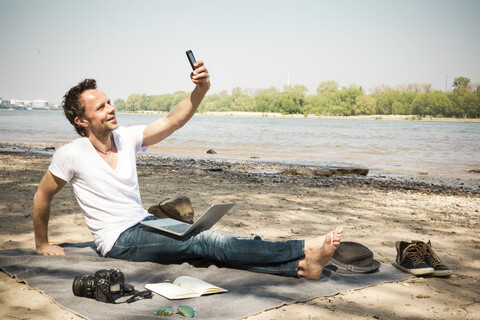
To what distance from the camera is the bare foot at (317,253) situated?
3.44m

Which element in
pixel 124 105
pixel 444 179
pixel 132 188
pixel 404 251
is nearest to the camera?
pixel 132 188

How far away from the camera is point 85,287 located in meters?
3.09

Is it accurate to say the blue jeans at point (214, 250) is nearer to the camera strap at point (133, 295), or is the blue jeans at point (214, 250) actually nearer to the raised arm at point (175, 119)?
the camera strap at point (133, 295)

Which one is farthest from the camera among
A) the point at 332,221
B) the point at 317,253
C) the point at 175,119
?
the point at 332,221

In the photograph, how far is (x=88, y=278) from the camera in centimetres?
309

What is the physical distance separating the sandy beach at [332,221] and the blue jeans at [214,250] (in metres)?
0.46

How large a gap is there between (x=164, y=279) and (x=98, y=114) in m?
1.49

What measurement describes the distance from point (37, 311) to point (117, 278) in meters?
0.55

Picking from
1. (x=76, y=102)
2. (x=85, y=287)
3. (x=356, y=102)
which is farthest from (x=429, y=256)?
(x=356, y=102)

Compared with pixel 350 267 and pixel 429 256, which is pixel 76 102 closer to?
pixel 350 267

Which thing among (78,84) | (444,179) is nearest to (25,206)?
(78,84)

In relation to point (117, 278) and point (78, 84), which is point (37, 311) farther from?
point (78, 84)

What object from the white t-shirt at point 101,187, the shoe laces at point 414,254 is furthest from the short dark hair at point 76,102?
the shoe laces at point 414,254

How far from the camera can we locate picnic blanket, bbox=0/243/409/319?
9.70ft
